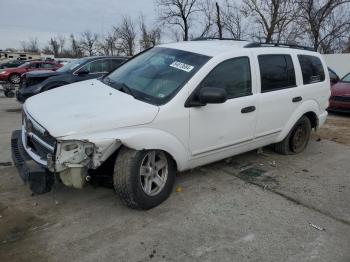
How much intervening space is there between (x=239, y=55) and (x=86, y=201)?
101 inches

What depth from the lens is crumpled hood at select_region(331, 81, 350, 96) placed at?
10.7 metres

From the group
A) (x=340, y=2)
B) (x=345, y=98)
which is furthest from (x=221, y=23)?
(x=345, y=98)

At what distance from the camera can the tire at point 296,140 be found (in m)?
5.96

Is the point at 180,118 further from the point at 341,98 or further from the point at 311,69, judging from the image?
the point at 341,98

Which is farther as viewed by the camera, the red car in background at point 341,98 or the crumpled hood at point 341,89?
the crumpled hood at point 341,89

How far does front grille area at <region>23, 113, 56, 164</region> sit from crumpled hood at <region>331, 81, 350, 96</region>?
922 cm

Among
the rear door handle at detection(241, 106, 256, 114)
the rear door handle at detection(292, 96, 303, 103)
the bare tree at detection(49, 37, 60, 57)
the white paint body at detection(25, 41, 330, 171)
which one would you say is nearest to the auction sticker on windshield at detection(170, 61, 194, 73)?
the white paint body at detection(25, 41, 330, 171)

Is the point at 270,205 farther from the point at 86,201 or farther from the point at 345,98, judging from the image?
the point at 345,98

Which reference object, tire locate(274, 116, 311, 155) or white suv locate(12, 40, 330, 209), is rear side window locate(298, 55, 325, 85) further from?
tire locate(274, 116, 311, 155)

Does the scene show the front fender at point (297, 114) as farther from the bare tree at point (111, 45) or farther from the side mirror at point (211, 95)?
the bare tree at point (111, 45)

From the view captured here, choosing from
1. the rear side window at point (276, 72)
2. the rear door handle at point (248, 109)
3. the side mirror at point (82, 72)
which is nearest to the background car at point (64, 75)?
the side mirror at point (82, 72)

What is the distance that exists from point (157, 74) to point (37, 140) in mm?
1555

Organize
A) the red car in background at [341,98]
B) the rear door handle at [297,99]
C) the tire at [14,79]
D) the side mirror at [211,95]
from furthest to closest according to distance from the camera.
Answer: the tire at [14,79]
the red car in background at [341,98]
the rear door handle at [297,99]
the side mirror at [211,95]

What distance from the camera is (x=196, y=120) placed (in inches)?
164
